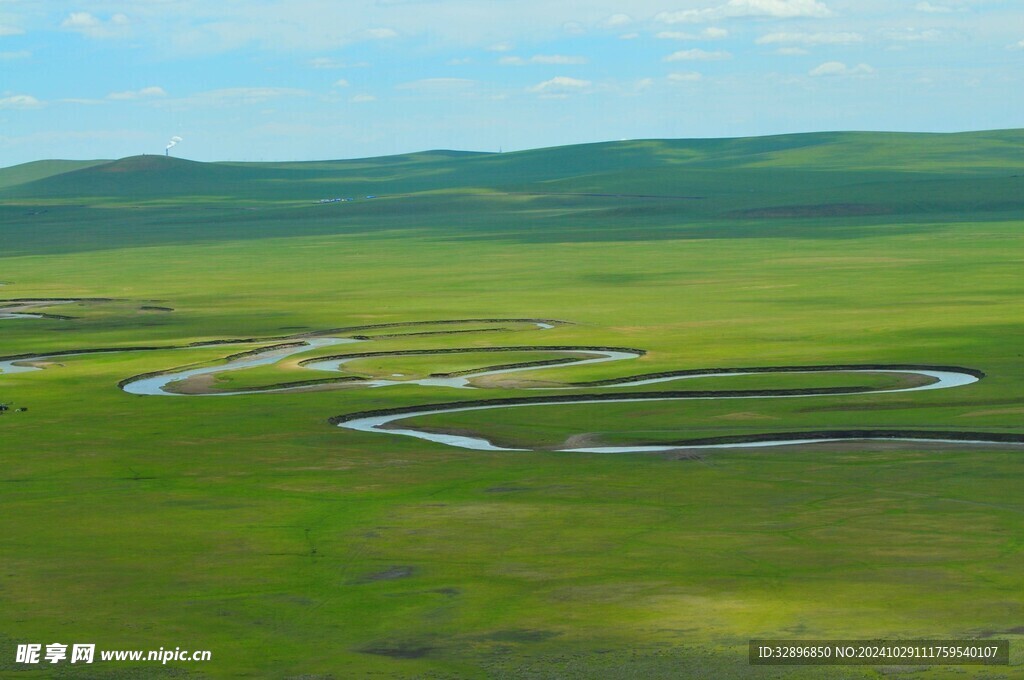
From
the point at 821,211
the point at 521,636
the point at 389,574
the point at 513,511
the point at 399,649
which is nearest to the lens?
the point at 399,649

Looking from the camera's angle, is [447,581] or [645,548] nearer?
[447,581]

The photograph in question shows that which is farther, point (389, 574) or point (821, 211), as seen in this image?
point (821, 211)

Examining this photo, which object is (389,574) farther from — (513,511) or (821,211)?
(821,211)

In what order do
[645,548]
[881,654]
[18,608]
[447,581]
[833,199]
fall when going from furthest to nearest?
[833,199] < [645,548] < [447,581] < [18,608] < [881,654]

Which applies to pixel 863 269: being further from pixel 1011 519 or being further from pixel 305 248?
pixel 1011 519

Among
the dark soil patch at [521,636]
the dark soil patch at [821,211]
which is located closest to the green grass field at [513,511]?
the dark soil patch at [521,636]

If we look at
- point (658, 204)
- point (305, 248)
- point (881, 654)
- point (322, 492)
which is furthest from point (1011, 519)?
point (658, 204)

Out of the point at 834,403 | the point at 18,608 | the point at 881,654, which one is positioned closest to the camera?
the point at 881,654

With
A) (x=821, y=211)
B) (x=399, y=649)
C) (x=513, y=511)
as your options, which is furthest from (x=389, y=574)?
(x=821, y=211)

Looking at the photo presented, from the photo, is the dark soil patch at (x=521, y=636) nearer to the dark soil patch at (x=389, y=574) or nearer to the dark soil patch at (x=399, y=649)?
the dark soil patch at (x=399, y=649)

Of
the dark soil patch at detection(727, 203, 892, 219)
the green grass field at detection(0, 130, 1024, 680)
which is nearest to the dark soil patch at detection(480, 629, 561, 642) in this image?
the green grass field at detection(0, 130, 1024, 680)
